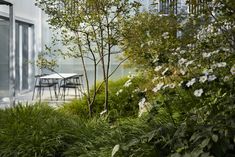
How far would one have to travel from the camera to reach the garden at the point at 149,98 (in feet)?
8.04

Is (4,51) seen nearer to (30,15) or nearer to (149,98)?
(30,15)

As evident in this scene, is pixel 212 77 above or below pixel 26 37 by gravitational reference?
below

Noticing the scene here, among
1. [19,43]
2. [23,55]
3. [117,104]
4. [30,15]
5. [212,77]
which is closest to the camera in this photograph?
[212,77]

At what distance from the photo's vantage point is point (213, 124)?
2.32m

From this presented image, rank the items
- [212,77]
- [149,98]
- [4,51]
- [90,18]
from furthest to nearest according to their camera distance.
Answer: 1. [4,51]
2. [90,18]
3. [149,98]
4. [212,77]

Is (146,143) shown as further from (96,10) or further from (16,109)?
(96,10)

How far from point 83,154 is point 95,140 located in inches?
8.2

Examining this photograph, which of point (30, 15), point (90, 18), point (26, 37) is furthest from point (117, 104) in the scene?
point (30, 15)

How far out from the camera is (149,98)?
4.16 meters

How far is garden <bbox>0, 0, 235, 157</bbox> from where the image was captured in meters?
2.45

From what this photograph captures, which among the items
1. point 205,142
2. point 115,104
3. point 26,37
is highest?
point 26,37

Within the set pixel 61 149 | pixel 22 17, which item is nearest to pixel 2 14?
pixel 22 17

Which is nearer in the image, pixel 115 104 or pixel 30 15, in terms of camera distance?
pixel 115 104

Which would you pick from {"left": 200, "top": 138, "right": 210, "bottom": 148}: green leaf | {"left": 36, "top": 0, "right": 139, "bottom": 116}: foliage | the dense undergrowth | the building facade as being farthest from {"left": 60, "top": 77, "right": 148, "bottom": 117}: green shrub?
{"left": 200, "top": 138, "right": 210, "bottom": 148}: green leaf
